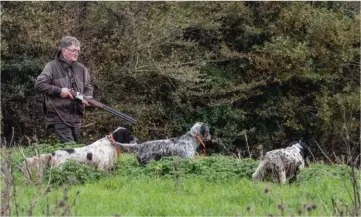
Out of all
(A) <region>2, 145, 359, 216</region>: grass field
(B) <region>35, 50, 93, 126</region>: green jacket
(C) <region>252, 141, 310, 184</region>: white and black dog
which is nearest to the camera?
(A) <region>2, 145, 359, 216</region>: grass field

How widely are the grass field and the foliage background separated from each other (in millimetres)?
11311

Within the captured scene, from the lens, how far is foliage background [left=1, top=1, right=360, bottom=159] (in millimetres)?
21234

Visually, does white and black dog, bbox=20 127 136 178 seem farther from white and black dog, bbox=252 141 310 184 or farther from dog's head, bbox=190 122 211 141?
white and black dog, bbox=252 141 310 184

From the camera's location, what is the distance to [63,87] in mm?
10633

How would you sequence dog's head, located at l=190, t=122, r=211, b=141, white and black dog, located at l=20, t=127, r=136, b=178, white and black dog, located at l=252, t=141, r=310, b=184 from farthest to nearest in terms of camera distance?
dog's head, located at l=190, t=122, r=211, b=141
white and black dog, located at l=20, t=127, r=136, b=178
white and black dog, located at l=252, t=141, r=310, b=184

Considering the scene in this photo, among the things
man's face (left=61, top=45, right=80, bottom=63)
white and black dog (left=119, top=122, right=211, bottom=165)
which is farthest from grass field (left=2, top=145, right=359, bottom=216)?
man's face (left=61, top=45, right=80, bottom=63)

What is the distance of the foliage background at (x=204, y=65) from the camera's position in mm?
21234

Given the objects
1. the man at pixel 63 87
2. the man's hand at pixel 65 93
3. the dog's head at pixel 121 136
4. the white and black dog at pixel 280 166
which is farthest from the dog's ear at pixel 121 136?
the white and black dog at pixel 280 166

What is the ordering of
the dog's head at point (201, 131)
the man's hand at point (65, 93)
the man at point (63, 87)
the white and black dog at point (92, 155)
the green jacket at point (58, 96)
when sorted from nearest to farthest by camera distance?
the white and black dog at point (92, 155) → the man's hand at point (65, 93) → the man at point (63, 87) → the green jacket at point (58, 96) → the dog's head at point (201, 131)

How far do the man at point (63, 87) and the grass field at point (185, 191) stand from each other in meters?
1.13

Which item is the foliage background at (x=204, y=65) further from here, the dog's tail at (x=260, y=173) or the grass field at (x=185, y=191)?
the dog's tail at (x=260, y=173)

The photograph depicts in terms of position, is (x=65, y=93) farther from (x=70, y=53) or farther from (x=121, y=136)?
(x=121, y=136)

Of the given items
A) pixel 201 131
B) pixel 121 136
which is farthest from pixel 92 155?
pixel 201 131

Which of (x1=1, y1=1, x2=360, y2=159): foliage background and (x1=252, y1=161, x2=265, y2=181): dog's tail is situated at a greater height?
(x1=1, y1=1, x2=360, y2=159): foliage background
